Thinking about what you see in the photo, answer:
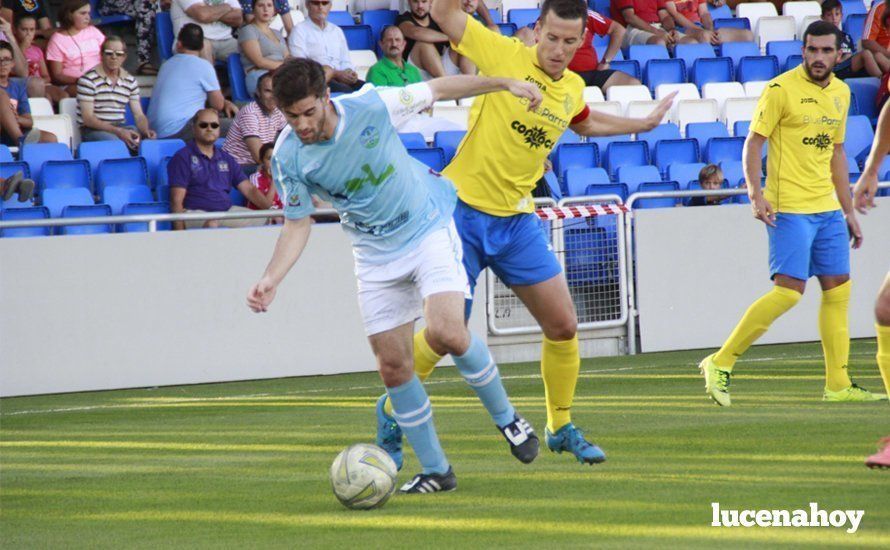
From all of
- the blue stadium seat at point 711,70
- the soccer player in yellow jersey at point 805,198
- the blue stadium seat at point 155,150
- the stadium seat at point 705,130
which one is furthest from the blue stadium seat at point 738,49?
the soccer player in yellow jersey at point 805,198

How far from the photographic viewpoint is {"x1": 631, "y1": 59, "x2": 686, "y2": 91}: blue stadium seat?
1759cm

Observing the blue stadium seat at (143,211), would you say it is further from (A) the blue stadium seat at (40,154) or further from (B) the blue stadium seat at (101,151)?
(A) the blue stadium seat at (40,154)

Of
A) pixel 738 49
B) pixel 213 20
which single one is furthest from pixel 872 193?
pixel 738 49

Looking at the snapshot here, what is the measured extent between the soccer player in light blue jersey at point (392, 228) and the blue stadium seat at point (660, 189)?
7991mm

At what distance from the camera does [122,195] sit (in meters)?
13.1

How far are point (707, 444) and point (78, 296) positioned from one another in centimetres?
632

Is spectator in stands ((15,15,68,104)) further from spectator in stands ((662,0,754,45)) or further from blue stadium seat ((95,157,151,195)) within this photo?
spectator in stands ((662,0,754,45))

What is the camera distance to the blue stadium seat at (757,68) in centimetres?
1817

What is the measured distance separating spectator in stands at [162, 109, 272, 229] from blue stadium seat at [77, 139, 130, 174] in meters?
0.81

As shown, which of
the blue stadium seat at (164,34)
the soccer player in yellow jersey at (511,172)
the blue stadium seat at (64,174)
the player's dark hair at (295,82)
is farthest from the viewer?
the blue stadium seat at (164,34)

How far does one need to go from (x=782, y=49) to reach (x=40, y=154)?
9.66 meters

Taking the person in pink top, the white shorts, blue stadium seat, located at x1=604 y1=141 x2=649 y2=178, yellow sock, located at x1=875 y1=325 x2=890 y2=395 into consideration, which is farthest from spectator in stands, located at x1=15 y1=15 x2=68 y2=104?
yellow sock, located at x1=875 y1=325 x2=890 y2=395

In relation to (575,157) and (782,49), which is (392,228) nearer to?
(575,157)

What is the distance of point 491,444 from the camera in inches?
320
